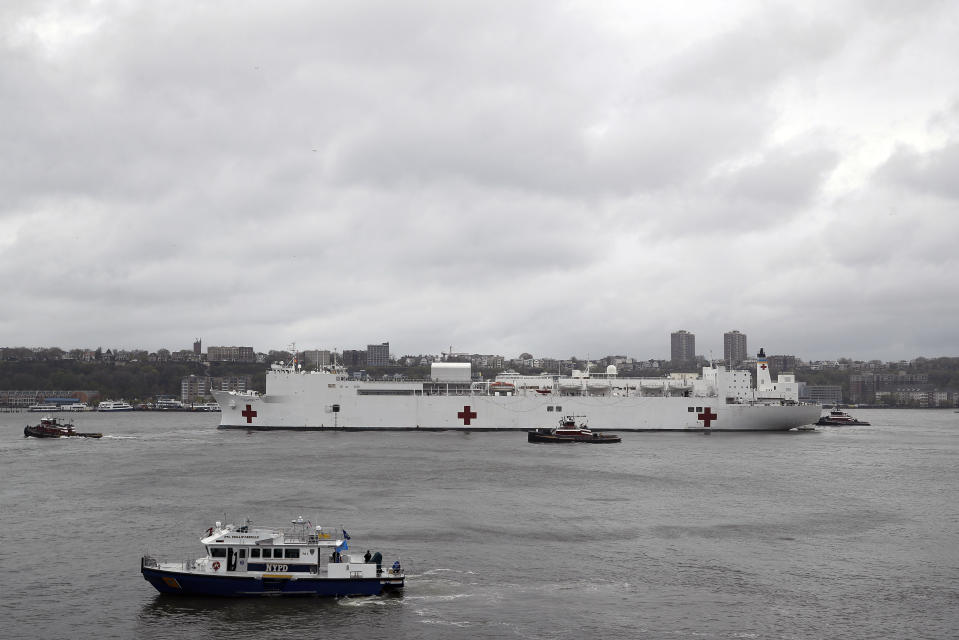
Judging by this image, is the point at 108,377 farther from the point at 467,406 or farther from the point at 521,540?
the point at 521,540

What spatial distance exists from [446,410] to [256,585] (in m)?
29.2

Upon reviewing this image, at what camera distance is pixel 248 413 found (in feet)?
138

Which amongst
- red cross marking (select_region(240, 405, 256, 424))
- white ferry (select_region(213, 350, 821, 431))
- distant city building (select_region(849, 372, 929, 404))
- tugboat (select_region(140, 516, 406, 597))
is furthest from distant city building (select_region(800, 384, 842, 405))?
tugboat (select_region(140, 516, 406, 597))

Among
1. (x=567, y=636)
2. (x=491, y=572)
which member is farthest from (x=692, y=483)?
(x=567, y=636)

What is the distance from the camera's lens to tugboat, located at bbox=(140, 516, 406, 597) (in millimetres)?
12586

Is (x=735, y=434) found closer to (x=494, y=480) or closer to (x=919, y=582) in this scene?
(x=494, y=480)

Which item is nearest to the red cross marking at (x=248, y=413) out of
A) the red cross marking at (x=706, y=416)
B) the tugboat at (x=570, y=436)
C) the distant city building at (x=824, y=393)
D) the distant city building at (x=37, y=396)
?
the tugboat at (x=570, y=436)

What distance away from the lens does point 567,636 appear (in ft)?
36.4

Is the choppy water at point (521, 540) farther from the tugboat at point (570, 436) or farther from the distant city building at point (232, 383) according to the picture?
the distant city building at point (232, 383)

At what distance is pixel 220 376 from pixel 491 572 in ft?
359

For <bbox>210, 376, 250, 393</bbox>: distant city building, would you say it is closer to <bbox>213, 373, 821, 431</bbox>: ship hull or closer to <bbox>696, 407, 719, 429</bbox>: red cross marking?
<bbox>213, 373, 821, 431</bbox>: ship hull

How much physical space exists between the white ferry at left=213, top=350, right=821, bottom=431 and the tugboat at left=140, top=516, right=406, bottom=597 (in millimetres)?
28673

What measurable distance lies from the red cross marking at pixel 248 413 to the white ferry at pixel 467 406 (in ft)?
0.17

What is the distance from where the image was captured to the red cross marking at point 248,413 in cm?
4194
